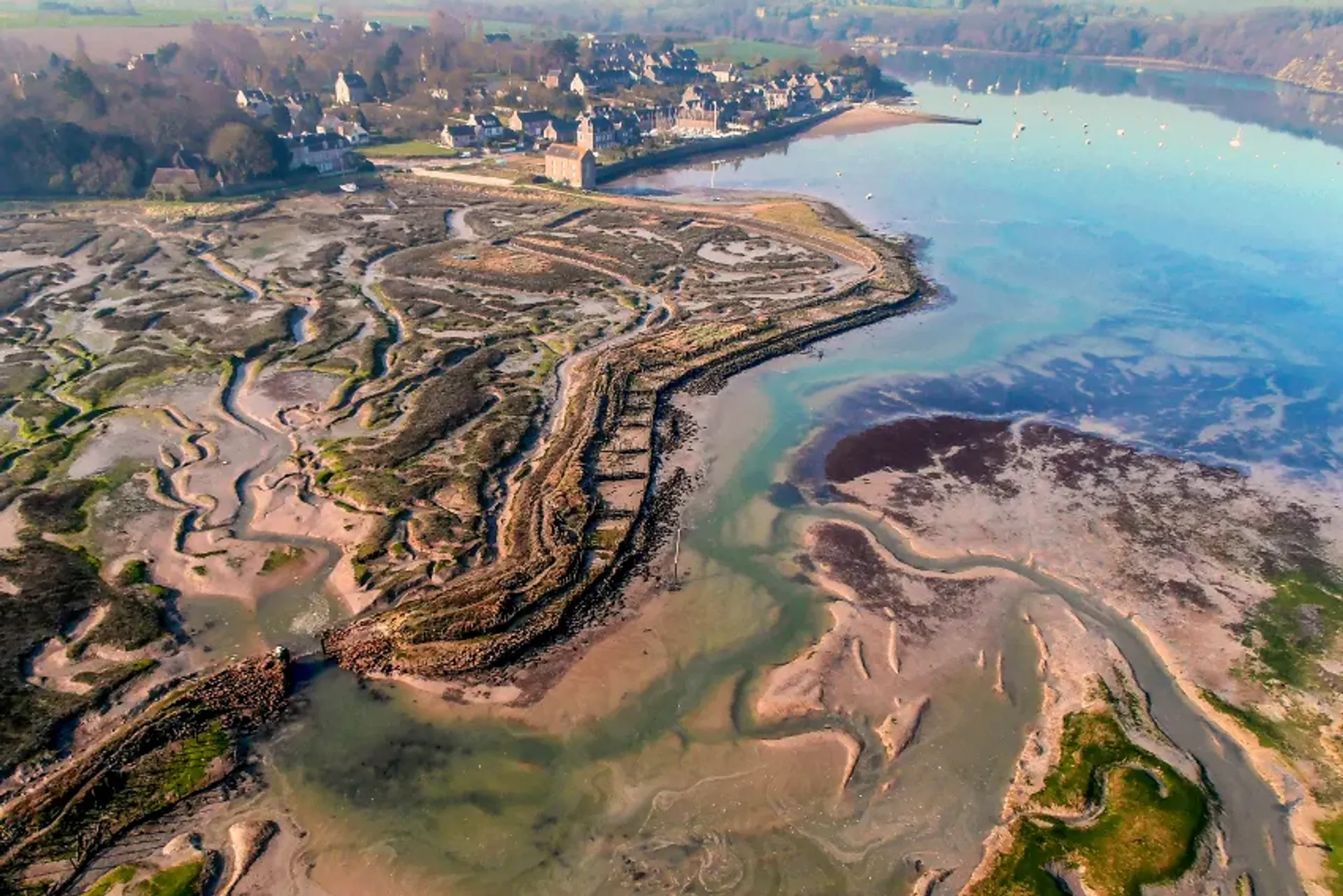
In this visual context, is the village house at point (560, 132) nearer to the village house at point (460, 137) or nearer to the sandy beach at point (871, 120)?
the village house at point (460, 137)

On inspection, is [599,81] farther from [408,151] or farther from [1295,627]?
[1295,627]

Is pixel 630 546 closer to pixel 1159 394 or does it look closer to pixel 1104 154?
pixel 1159 394

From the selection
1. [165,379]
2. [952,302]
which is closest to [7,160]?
[165,379]

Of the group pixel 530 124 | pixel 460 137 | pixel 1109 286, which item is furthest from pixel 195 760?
pixel 530 124

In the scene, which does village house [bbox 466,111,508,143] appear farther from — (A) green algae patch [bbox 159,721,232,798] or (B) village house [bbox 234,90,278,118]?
(A) green algae patch [bbox 159,721,232,798]

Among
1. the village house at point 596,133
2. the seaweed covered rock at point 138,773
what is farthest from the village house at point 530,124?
the seaweed covered rock at point 138,773

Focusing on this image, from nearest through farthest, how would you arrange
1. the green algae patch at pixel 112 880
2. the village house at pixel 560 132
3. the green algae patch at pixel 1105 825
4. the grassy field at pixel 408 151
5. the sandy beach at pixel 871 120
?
the green algae patch at pixel 112 880
the green algae patch at pixel 1105 825
the grassy field at pixel 408 151
the village house at pixel 560 132
the sandy beach at pixel 871 120
